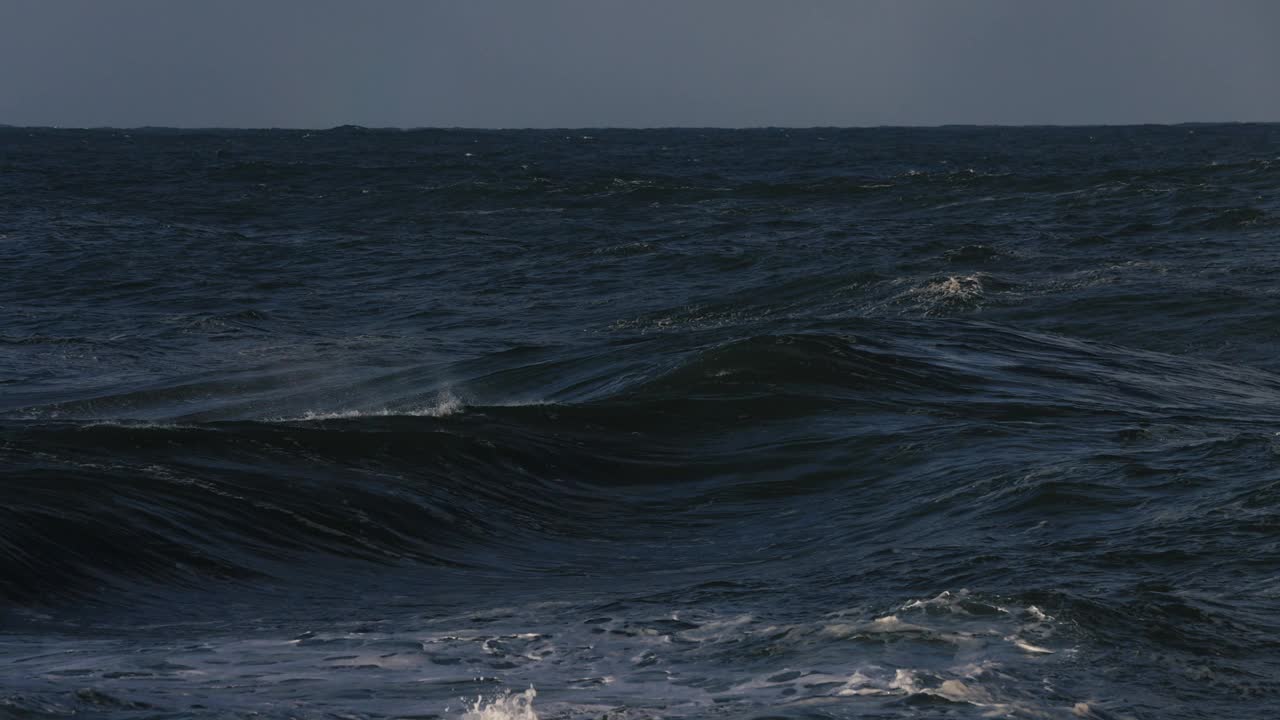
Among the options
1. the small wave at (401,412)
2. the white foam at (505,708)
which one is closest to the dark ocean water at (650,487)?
the white foam at (505,708)

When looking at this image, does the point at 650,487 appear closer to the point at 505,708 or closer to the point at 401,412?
the point at 401,412

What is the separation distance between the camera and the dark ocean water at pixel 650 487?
323 inches

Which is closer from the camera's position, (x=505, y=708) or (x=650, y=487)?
(x=505, y=708)

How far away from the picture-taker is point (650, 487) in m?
14.1

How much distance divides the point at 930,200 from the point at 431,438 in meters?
36.4

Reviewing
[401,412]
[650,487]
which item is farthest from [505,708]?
[401,412]

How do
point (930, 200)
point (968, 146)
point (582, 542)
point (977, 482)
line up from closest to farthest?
point (582, 542) < point (977, 482) < point (930, 200) < point (968, 146)

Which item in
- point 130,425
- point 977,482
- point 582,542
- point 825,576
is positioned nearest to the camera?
point 825,576

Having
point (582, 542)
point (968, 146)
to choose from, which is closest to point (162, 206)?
point (582, 542)

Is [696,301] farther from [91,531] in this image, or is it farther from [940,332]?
[91,531]

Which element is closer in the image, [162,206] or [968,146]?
[162,206]

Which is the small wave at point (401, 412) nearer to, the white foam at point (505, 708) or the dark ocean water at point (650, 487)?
the dark ocean water at point (650, 487)

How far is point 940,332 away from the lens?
2267 cm

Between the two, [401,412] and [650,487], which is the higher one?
[401,412]
